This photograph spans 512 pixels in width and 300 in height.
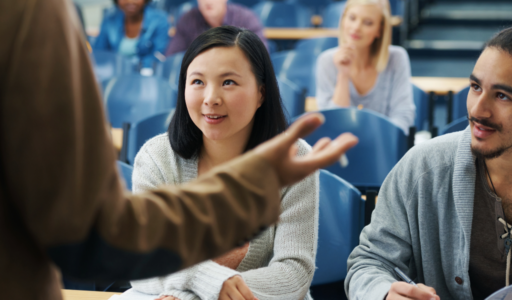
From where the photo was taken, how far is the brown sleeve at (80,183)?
520 millimetres

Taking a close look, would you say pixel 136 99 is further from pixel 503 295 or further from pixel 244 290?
pixel 503 295

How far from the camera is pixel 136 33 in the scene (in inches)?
208

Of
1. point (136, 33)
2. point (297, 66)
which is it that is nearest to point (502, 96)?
point (297, 66)

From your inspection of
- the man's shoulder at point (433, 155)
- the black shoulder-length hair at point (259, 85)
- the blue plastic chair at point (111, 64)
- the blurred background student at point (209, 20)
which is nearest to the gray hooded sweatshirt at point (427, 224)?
the man's shoulder at point (433, 155)

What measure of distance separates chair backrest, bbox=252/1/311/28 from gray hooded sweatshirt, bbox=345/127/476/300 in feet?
19.9

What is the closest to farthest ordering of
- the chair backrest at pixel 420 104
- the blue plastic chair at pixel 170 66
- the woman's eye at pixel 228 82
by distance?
the woman's eye at pixel 228 82 < the chair backrest at pixel 420 104 < the blue plastic chair at pixel 170 66

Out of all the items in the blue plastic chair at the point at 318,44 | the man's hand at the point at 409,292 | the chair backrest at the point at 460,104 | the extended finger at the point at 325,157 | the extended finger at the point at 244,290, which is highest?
the extended finger at the point at 325,157

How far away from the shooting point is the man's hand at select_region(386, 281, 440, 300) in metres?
1.12

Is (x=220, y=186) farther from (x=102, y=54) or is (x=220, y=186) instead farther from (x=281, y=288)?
(x=102, y=54)

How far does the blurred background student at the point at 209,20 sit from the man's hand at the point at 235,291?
351cm

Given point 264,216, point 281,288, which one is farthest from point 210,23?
point 264,216

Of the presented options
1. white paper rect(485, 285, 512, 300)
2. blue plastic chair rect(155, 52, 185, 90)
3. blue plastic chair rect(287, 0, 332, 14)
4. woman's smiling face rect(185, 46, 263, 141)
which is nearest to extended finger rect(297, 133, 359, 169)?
white paper rect(485, 285, 512, 300)

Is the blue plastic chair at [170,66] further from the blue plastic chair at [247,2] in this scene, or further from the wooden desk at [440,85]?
the blue plastic chair at [247,2]

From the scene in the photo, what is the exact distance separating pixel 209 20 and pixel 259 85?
3247mm
